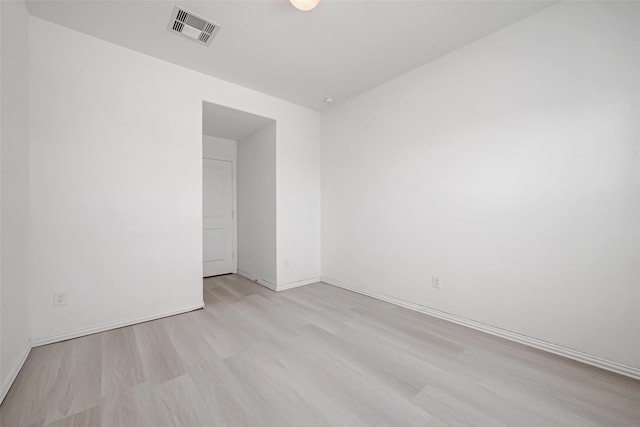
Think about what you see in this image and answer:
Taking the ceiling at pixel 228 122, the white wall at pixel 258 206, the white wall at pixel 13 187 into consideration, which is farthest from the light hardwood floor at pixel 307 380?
the ceiling at pixel 228 122

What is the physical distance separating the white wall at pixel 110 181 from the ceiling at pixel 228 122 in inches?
6.8

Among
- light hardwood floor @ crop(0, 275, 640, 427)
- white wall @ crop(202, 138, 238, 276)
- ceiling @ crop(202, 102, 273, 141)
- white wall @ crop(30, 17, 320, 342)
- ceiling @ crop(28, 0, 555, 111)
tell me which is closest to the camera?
light hardwood floor @ crop(0, 275, 640, 427)

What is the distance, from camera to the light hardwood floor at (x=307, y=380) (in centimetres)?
126

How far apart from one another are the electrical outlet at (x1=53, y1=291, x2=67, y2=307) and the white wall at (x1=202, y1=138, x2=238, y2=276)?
7.94 feet

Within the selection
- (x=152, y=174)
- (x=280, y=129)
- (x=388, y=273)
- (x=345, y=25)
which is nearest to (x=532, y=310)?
(x=388, y=273)

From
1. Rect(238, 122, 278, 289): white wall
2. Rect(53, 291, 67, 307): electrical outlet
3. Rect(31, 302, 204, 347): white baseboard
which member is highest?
Rect(238, 122, 278, 289): white wall

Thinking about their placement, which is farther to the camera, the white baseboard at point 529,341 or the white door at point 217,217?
the white door at point 217,217

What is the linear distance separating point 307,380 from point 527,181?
7.34ft

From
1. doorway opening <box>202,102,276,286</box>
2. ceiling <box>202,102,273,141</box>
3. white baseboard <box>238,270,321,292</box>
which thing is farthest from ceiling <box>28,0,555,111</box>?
white baseboard <box>238,270,321,292</box>

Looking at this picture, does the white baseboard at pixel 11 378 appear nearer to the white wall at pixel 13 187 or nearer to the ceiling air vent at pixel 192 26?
the white wall at pixel 13 187

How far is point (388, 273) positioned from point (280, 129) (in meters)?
2.43

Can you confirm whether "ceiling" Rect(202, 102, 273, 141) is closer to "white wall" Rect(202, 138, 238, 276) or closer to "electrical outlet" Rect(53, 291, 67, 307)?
"white wall" Rect(202, 138, 238, 276)

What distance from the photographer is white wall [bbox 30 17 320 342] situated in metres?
1.98

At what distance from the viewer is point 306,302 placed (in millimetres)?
2928
